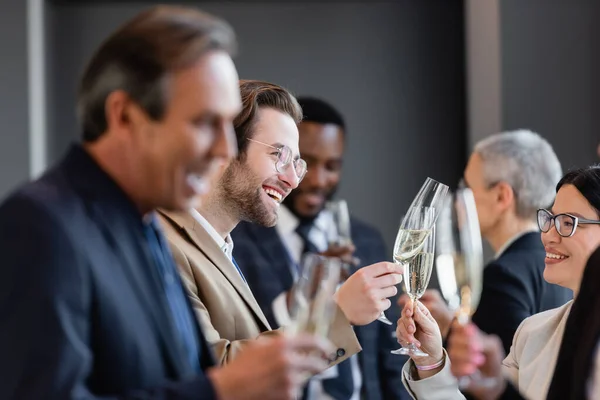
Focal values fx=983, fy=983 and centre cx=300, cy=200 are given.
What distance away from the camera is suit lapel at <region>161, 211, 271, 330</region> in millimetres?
2254

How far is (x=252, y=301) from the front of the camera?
2271 millimetres

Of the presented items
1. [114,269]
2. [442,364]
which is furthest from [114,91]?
[442,364]

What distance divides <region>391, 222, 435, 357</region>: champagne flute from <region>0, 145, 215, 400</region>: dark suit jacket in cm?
72

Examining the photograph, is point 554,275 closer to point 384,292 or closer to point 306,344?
point 384,292

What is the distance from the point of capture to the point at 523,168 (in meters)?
3.39

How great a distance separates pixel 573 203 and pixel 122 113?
4.73 ft

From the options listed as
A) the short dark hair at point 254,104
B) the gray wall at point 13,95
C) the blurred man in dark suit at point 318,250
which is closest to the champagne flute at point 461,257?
the short dark hair at point 254,104

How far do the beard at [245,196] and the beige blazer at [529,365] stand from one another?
540 mm

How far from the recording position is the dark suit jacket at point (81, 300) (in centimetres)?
128

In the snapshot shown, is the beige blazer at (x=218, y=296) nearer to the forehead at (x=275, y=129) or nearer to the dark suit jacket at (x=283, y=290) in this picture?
the forehead at (x=275, y=129)

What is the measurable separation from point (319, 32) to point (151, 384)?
14.0ft

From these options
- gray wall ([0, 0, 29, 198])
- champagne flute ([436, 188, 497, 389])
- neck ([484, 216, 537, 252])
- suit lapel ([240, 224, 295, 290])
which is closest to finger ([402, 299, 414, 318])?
champagne flute ([436, 188, 497, 389])

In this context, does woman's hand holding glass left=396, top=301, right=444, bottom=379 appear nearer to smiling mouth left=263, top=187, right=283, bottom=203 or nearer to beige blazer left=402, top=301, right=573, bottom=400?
beige blazer left=402, top=301, right=573, bottom=400

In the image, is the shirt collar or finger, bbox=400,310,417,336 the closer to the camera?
finger, bbox=400,310,417,336
